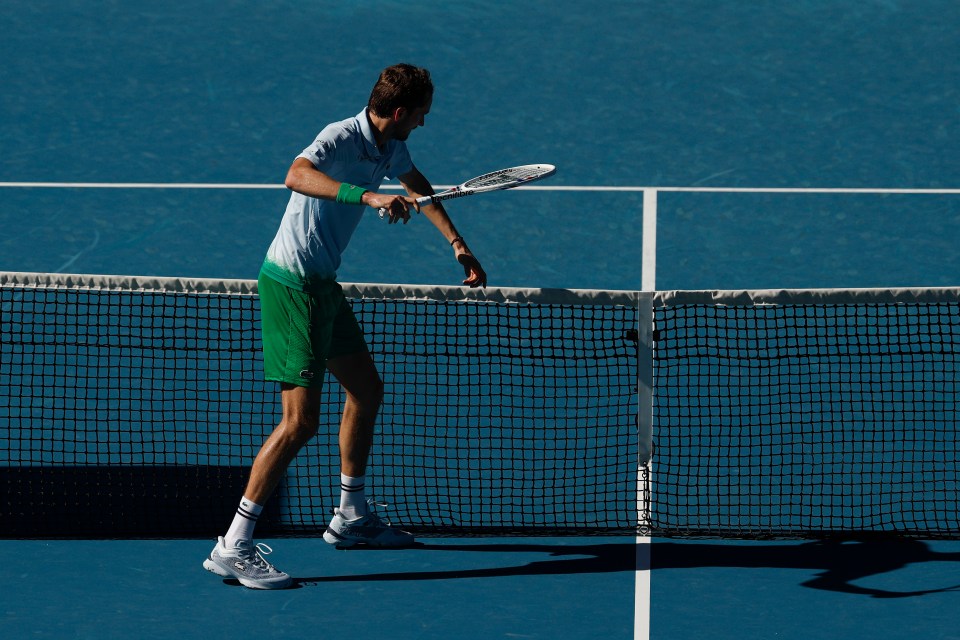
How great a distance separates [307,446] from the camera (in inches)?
340

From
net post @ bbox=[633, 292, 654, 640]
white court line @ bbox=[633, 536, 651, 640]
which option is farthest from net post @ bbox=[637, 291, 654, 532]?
white court line @ bbox=[633, 536, 651, 640]

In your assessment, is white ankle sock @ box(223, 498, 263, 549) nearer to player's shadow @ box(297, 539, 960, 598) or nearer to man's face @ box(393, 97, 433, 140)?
player's shadow @ box(297, 539, 960, 598)

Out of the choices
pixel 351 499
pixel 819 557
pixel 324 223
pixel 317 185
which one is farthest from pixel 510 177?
pixel 819 557

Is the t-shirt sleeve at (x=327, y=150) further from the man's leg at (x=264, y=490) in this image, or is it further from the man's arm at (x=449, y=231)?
the man's leg at (x=264, y=490)

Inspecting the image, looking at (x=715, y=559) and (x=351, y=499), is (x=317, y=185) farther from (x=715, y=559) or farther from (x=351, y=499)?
(x=715, y=559)

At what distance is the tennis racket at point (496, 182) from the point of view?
6805mm

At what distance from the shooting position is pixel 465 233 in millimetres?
11773

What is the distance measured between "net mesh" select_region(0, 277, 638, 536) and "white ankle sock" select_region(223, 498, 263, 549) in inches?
26.3

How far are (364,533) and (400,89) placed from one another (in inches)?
80.2

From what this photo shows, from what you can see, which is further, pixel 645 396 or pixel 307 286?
pixel 645 396

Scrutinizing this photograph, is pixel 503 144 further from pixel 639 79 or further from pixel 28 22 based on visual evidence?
pixel 28 22

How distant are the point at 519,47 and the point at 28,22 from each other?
4.51 meters

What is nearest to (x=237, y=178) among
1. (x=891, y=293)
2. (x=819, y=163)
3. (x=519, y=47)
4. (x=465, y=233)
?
(x=465, y=233)

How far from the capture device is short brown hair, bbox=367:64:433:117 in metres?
6.86
